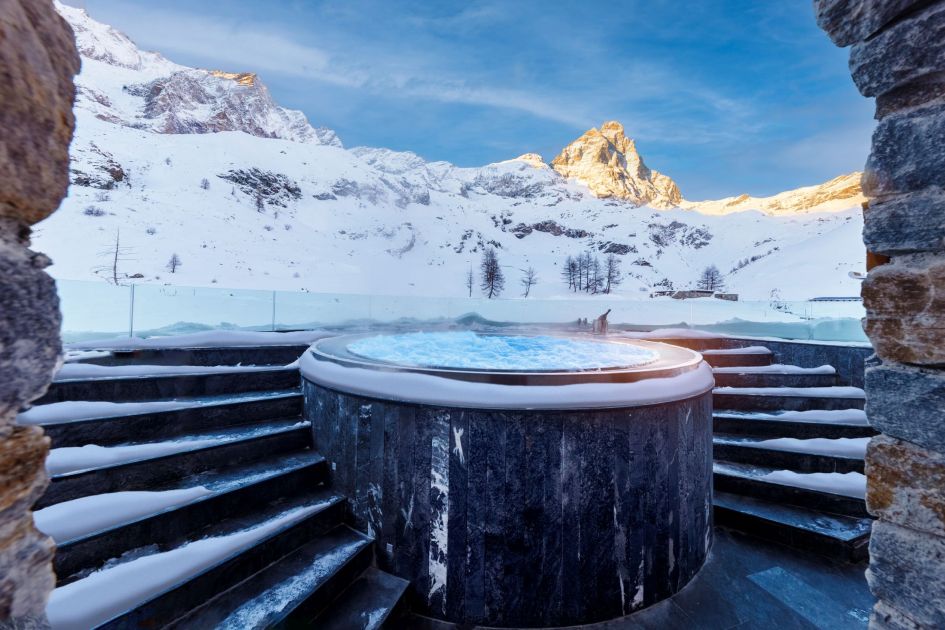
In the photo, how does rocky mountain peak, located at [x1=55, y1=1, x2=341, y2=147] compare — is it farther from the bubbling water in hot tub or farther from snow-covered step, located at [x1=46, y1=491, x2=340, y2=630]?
snow-covered step, located at [x1=46, y1=491, x2=340, y2=630]

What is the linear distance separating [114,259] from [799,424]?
86.8 ft

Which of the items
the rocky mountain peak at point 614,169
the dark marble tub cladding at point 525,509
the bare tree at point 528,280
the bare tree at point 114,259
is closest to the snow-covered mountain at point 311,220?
the bare tree at point 114,259

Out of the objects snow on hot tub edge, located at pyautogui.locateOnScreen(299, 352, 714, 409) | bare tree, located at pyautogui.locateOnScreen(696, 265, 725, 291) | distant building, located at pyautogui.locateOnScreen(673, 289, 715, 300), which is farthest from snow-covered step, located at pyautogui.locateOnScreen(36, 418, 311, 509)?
bare tree, located at pyautogui.locateOnScreen(696, 265, 725, 291)

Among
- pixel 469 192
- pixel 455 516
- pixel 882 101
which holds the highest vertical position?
pixel 469 192

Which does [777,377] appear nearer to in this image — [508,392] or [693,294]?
[508,392]

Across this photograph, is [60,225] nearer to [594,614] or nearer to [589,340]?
[589,340]

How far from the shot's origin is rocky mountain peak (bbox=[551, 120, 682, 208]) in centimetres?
10250

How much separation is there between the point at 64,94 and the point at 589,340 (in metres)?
5.10

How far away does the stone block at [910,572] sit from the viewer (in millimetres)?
936

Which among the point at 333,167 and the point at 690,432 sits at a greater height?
the point at 333,167

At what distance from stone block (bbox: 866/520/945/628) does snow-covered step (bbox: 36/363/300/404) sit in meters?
3.82

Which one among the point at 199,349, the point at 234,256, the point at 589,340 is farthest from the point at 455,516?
the point at 234,256

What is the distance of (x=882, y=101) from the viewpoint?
1.03 m

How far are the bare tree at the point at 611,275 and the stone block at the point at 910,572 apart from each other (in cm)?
3929
